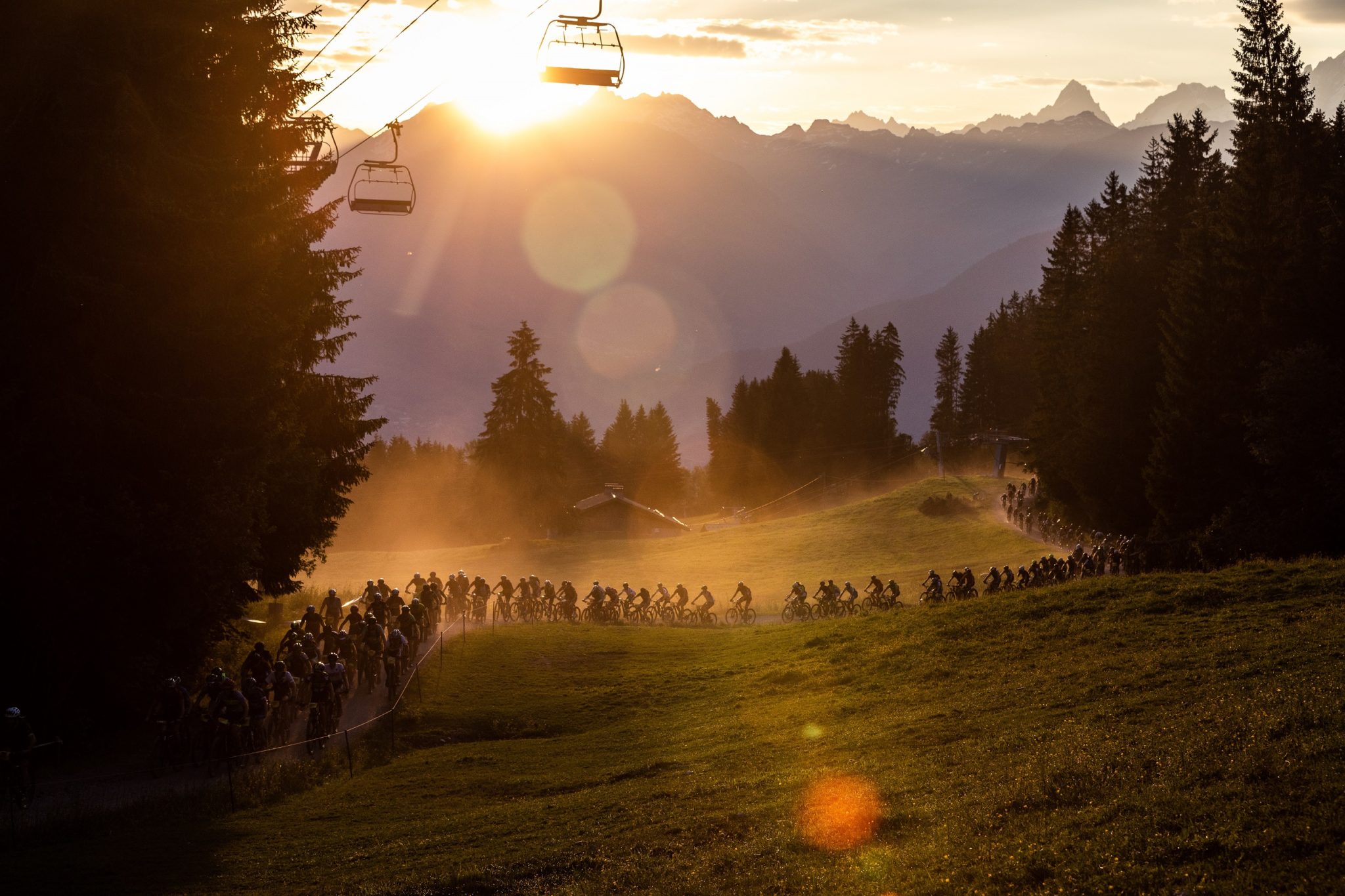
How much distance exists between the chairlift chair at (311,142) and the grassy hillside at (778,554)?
3173cm

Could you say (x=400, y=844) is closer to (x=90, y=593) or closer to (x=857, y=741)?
(x=857, y=741)

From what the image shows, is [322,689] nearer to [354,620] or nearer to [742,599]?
[354,620]

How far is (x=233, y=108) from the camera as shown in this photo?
97.9 feet

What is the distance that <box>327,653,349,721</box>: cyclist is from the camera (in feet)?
85.5

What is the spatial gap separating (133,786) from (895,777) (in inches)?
572

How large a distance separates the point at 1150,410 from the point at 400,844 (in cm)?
5436

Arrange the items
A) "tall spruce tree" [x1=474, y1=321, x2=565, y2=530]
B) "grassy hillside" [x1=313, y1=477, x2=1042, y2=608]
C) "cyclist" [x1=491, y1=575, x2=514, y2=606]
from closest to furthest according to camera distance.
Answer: "cyclist" [x1=491, y1=575, x2=514, y2=606], "grassy hillside" [x1=313, y1=477, x2=1042, y2=608], "tall spruce tree" [x1=474, y1=321, x2=565, y2=530]

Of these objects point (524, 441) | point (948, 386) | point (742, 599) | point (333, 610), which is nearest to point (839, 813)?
point (333, 610)

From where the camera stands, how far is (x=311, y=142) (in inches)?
1358

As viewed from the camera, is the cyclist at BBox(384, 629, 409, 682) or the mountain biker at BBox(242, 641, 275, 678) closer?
the mountain biker at BBox(242, 641, 275, 678)

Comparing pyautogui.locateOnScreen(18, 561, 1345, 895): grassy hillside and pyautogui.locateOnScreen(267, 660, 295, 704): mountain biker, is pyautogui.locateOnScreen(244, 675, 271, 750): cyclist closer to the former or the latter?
pyautogui.locateOnScreen(267, 660, 295, 704): mountain biker

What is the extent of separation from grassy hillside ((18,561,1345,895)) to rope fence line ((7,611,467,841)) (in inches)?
38.5

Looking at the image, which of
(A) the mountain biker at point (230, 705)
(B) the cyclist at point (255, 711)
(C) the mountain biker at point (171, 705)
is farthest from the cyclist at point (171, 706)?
(B) the cyclist at point (255, 711)

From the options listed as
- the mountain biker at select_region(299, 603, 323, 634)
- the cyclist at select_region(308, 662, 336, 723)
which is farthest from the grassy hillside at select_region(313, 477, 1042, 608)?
the cyclist at select_region(308, 662, 336, 723)
